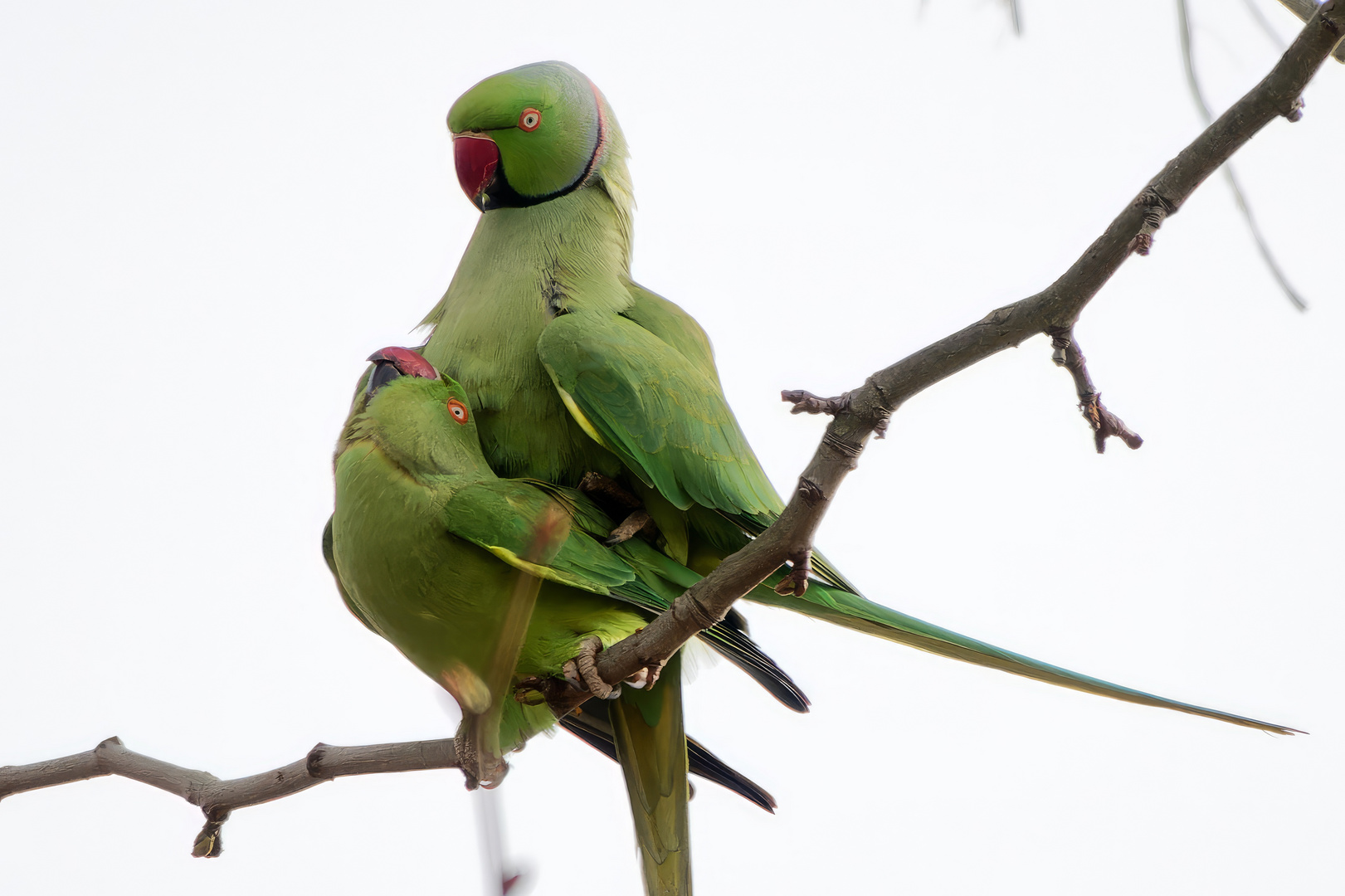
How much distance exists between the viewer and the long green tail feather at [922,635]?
1091 millimetres

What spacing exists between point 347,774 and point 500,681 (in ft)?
1.42

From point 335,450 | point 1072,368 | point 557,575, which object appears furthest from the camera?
point 335,450

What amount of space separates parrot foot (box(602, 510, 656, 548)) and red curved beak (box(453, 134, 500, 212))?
467 mm

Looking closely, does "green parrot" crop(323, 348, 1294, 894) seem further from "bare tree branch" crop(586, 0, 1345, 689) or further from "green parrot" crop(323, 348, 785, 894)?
"bare tree branch" crop(586, 0, 1345, 689)

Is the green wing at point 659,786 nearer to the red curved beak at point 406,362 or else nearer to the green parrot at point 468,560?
the green parrot at point 468,560

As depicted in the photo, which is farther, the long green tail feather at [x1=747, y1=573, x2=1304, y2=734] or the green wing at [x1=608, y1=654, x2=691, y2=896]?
the green wing at [x1=608, y1=654, x2=691, y2=896]

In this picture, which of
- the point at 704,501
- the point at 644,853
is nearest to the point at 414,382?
the point at 704,501

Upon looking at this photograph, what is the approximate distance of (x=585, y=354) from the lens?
121 centimetres

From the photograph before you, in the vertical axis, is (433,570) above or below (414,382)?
below

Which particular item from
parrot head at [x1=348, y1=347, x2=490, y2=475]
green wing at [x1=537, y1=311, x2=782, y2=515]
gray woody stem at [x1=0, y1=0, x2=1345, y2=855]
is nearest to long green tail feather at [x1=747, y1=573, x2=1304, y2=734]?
green wing at [x1=537, y1=311, x2=782, y2=515]

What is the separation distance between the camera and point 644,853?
1356 mm

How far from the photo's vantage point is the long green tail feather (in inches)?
42.9

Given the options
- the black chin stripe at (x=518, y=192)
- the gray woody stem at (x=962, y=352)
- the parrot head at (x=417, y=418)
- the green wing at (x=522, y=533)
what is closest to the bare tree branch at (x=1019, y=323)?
the gray woody stem at (x=962, y=352)

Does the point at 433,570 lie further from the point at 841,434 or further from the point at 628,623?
the point at 841,434
